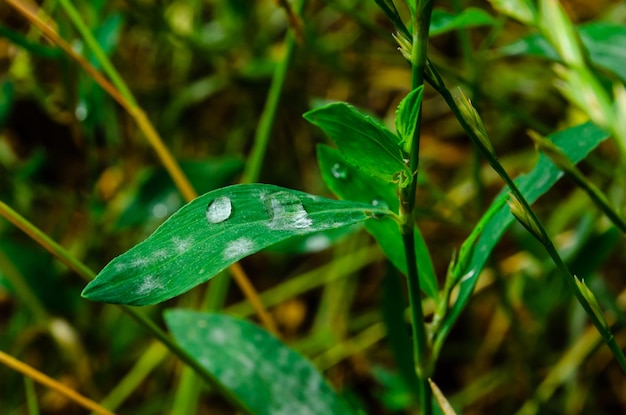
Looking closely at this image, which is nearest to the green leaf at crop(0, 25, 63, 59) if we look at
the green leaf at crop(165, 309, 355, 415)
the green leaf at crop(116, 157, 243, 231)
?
the green leaf at crop(116, 157, 243, 231)

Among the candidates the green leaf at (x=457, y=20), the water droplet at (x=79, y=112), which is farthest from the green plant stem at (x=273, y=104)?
the water droplet at (x=79, y=112)

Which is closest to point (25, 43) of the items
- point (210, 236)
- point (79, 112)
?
point (79, 112)

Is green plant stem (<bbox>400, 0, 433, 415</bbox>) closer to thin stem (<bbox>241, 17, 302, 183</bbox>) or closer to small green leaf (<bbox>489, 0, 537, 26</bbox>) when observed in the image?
small green leaf (<bbox>489, 0, 537, 26</bbox>)

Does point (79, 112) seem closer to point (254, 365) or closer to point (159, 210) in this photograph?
point (159, 210)

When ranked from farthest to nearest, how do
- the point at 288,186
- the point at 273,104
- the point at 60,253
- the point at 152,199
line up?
the point at 288,186, the point at 152,199, the point at 273,104, the point at 60,253

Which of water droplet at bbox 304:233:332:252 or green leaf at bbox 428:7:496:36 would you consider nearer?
green leaf at bbox 428:7:496:36

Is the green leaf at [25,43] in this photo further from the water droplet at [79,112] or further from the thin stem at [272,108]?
the thin stem at [272,108]
